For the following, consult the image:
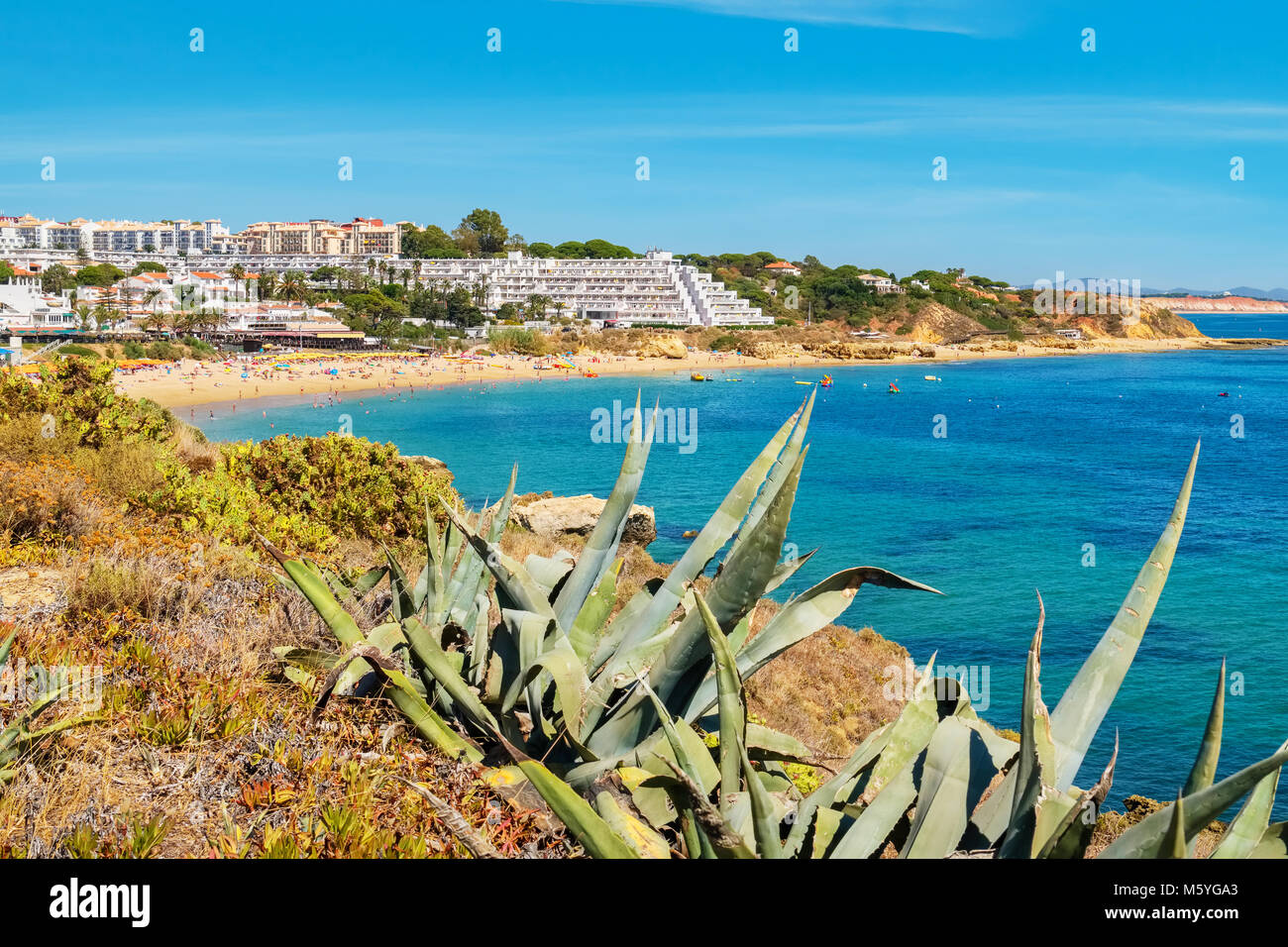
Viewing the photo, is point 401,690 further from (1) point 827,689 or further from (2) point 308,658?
(1) point 827,689

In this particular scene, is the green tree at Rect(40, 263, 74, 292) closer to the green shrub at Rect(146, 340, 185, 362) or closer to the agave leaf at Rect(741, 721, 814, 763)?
the green shrub at Rect(146, 340, 185, 362)

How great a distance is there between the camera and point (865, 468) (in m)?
38.7

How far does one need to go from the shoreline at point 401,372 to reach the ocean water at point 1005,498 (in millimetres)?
3702

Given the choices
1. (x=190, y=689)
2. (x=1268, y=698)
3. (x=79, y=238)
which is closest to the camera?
(x=190, y=689)

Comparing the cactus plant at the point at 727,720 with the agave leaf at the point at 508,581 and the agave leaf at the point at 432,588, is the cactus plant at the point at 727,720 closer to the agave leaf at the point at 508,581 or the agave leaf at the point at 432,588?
the agave leaf at the point at 508,581

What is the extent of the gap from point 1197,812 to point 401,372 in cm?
7255

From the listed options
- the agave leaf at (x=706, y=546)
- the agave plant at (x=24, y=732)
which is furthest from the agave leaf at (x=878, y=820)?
the agave plant at (x=24, y=732)

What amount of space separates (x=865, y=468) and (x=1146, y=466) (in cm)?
1170

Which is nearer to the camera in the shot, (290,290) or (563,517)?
(563,517)

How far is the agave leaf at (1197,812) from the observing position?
2293 mm

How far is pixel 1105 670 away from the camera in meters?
2.88

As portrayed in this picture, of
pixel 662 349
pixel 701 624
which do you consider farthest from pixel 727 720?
pixel 662 349
